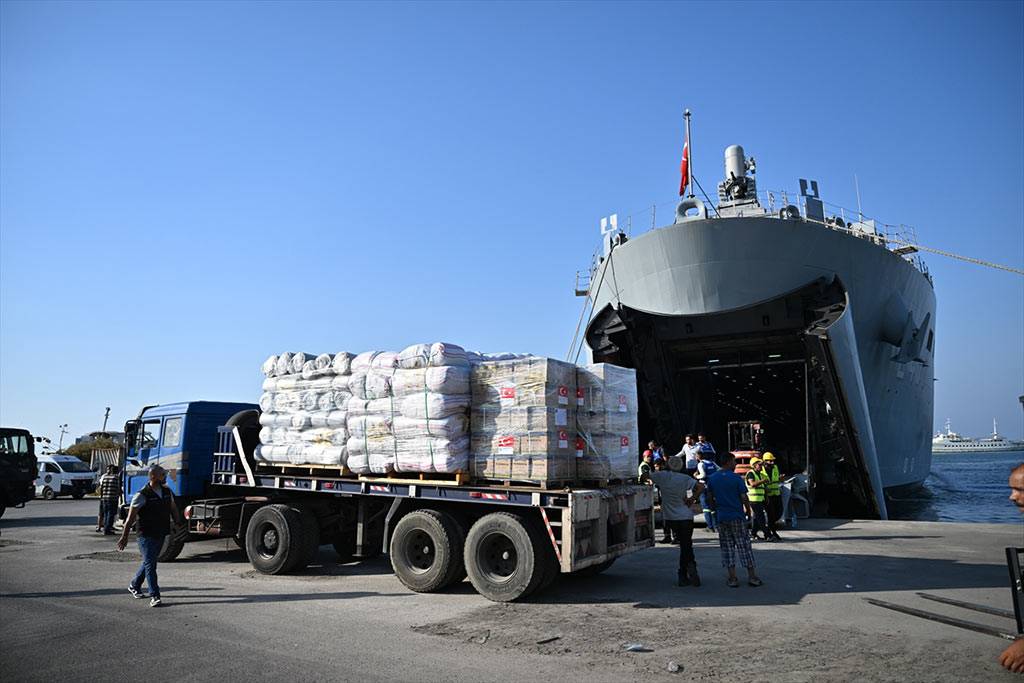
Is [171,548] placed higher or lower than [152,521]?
lower

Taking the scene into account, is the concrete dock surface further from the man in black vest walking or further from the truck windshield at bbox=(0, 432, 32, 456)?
the truck windshield at bbox=(0, 432, 32, 456)

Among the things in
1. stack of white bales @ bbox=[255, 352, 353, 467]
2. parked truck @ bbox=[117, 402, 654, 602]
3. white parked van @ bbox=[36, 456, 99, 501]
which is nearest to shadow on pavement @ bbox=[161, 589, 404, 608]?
parked truck @ bbox=[117, 402, 654, 602]

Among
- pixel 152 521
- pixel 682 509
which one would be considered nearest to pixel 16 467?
pixel 152 521

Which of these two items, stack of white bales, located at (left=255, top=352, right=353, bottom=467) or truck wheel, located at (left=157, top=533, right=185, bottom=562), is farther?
truck wheel, located at (left=157, top=533, right=185, bottom=562)

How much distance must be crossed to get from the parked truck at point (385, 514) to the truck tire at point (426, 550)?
13mm

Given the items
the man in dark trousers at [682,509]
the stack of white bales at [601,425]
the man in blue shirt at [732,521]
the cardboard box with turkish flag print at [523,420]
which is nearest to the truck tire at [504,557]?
the cardboard box with turkish flag print at [523,420]

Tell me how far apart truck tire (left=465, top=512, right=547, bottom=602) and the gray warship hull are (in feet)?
36.9

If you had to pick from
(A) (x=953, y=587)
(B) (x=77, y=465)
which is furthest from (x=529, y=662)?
(B) (x=77, y=465)

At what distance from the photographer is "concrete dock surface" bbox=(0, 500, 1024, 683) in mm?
5031

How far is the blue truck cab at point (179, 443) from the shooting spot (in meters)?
11.1

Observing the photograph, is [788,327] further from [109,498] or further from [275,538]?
[109,498]

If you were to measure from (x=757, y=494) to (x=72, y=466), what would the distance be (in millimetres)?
31025

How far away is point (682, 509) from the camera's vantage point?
8328 millimetres

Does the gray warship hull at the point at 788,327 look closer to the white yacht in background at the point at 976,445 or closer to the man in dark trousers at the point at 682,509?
the man in dark trousers at the point at 682,509
